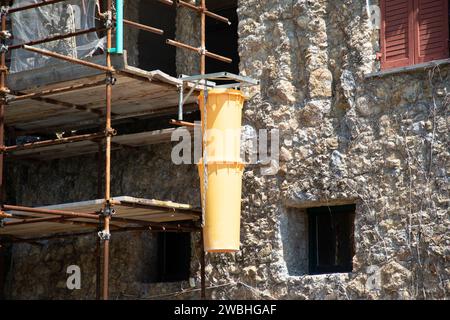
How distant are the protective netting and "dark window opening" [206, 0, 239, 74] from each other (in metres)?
2.74

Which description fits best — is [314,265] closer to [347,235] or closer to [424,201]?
[347,235]

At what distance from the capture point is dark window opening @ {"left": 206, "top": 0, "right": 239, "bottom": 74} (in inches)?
652

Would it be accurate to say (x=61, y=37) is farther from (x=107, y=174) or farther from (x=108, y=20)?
(x=107, y=174)

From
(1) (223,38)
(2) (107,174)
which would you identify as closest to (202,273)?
(2) (107,174)

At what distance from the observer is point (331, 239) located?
13.4 metres

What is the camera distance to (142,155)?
586 inches

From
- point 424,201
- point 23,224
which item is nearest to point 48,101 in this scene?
point 23,224

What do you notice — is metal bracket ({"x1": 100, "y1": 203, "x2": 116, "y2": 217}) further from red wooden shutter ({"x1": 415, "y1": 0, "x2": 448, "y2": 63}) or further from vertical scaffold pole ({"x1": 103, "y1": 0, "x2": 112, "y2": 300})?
red wooden shutter ({"x1": 415, "y1": 0, "x2": 448, "y2": 63})

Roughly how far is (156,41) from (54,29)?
3112 millimetres

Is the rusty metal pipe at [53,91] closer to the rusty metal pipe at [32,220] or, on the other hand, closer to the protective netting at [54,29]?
the protective netting at [54,29]

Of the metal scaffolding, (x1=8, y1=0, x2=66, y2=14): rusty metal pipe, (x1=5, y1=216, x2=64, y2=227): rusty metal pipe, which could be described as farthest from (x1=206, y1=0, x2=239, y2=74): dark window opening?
(x1=5, y1=216, x2=64, y2=227): rusty metal pipe

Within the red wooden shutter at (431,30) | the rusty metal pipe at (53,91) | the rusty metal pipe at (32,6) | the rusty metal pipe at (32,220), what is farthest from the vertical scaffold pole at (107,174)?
the red wooden shutter at (431,30)

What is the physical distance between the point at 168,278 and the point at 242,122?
7.11ft
